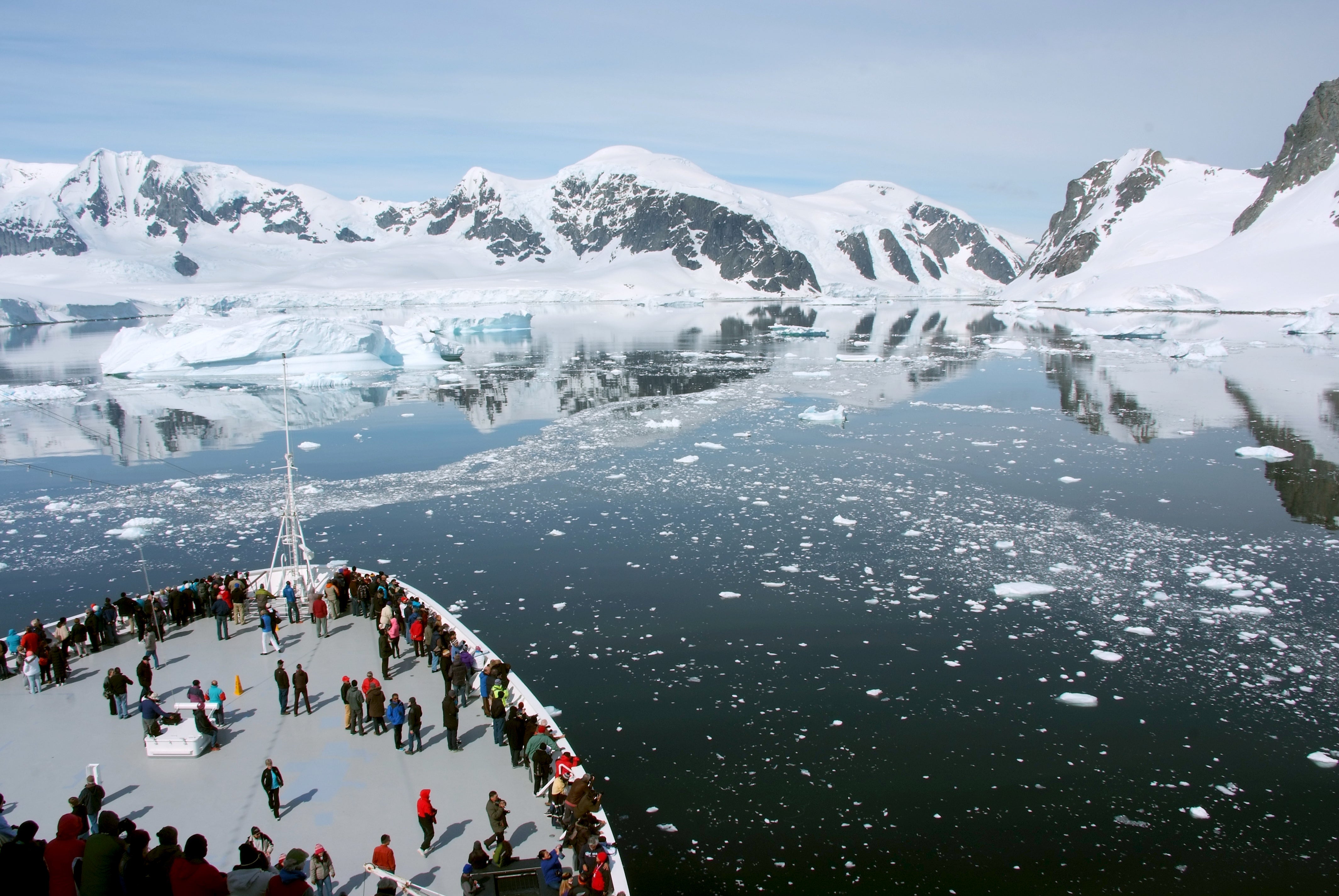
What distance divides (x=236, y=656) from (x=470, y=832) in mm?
6629

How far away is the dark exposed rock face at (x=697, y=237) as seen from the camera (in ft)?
586

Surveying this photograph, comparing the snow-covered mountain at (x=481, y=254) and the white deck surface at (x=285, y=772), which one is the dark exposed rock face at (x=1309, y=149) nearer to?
the snow-covered mountain at (x=481, y=254)

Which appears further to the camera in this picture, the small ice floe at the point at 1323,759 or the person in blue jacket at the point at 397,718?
the small ice floe at the point at 1323,759

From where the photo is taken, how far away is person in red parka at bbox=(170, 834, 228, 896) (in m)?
6.21

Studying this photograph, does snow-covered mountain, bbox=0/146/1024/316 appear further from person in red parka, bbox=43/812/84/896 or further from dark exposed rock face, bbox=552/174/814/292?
person in red parka, bbox=43/812/84/896

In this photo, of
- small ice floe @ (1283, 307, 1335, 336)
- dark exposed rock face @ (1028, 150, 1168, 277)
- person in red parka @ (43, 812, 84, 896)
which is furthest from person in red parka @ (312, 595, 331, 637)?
dark exposed rock face @ (1028, 150, 1168, 277)

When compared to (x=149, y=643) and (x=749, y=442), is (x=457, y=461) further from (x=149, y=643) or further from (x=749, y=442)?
(x=149, y=643)

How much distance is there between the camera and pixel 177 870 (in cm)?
625

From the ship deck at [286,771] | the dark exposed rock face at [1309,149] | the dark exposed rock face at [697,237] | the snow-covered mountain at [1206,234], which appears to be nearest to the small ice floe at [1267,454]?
the ship deck at [286,771]

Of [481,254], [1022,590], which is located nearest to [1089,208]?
[481,254]

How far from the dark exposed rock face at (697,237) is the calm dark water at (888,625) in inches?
5980

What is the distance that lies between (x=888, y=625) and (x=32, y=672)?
13.4 m

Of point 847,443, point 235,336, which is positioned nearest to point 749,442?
point 847,443

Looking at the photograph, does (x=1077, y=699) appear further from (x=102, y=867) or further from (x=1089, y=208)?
(x=1089, y=208)
